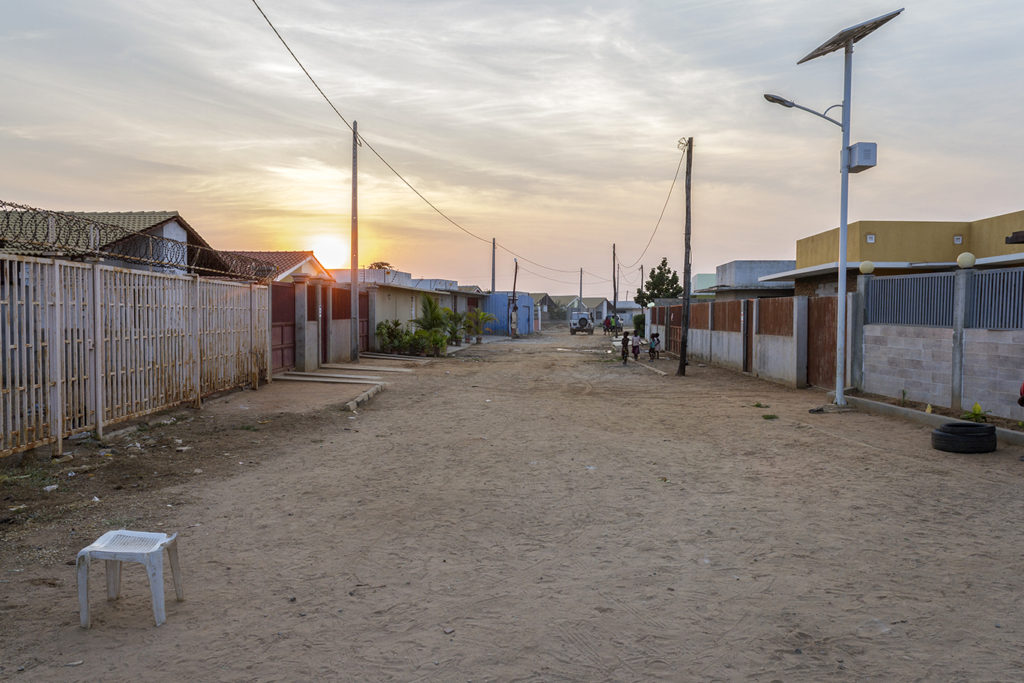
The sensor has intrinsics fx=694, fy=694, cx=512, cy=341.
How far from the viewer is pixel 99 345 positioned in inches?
344

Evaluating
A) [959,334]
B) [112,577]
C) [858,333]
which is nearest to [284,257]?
[858,333]

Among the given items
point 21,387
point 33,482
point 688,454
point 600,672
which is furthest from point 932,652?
point 21,387

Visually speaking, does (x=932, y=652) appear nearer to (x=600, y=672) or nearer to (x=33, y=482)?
(x=600, y=672)

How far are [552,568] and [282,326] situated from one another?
565 inches

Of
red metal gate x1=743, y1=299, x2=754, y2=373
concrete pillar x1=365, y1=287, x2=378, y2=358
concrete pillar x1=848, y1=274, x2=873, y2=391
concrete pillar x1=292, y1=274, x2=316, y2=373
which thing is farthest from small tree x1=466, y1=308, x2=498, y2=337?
concrete pillar x1=848, y1=274, x2=873, y2=391

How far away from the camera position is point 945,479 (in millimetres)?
7309

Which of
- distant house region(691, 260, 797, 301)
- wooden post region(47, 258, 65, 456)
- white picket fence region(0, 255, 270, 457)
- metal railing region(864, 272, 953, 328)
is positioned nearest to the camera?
white picket fence region(0, 255, 270, 457)

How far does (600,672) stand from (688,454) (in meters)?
5.61

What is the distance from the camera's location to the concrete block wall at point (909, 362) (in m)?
11.5

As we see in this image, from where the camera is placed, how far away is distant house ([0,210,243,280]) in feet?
24.6

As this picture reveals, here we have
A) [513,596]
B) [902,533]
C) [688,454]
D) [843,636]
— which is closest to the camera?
[843,636]

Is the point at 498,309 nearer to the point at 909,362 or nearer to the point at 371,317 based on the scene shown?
the point at 371,317

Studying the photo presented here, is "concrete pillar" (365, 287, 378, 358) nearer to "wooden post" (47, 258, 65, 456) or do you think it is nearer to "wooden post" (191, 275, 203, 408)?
"wooden post" (191, 275, 203, 408)

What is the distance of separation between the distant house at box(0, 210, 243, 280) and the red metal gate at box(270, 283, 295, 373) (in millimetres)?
1025
